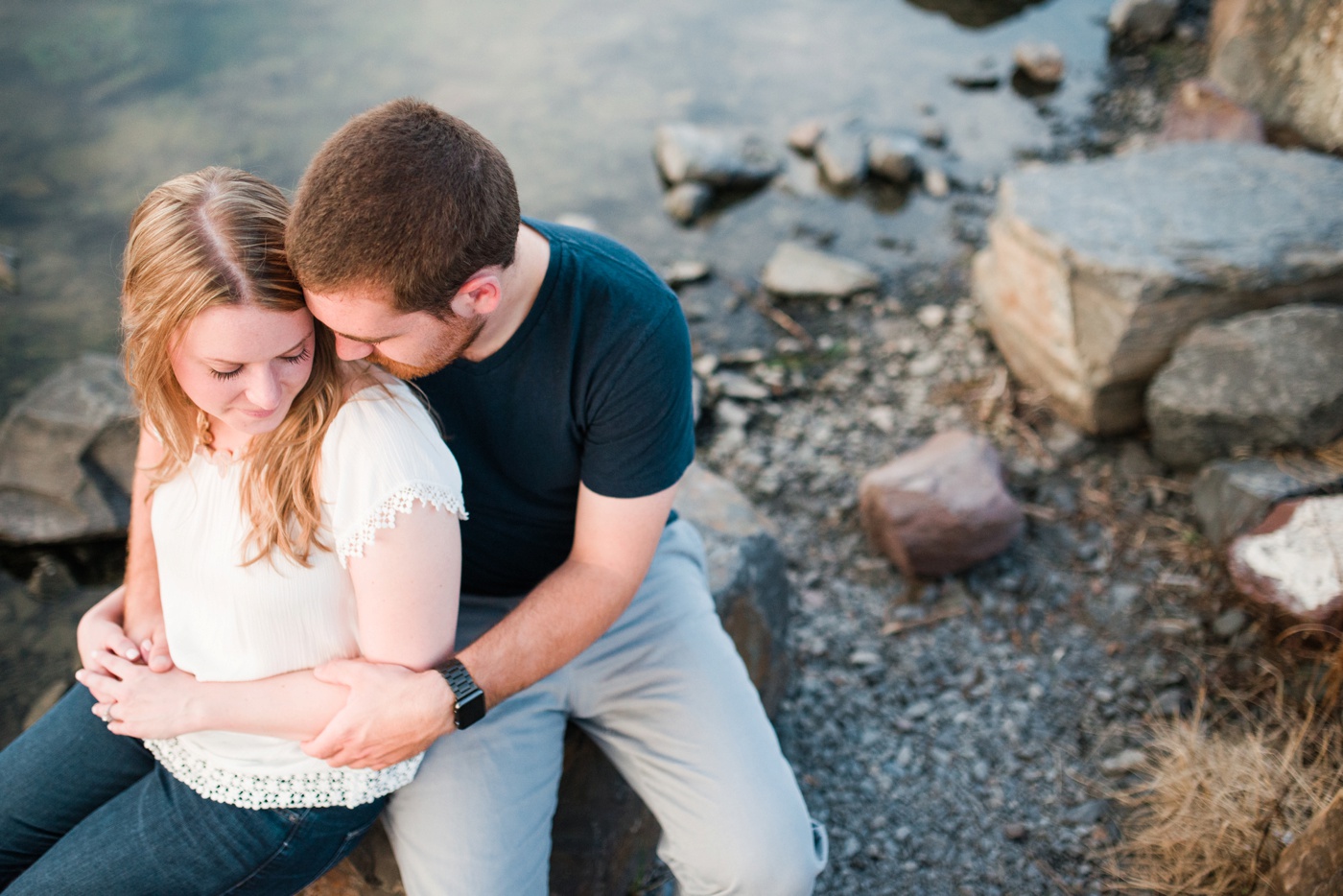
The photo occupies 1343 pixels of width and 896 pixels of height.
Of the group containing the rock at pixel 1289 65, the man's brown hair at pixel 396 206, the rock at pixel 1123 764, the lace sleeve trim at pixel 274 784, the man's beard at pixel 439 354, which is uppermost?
the man's brown hair at pixel 396 206

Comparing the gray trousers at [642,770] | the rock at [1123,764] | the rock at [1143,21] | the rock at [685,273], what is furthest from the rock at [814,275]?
the rock at [1143,21]

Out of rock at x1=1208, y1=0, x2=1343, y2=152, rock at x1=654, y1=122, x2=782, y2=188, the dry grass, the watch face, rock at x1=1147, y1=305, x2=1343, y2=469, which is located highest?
rock at x1=1208, y1=0, x2=1343, y2=152

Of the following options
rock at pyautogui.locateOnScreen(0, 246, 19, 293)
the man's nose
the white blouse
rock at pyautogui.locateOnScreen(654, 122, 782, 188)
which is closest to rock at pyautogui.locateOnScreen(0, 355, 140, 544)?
rock at pyautogui.locateOnScreen(0, 246, 19, 293)

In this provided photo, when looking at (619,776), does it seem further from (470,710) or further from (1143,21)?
(1143,21)

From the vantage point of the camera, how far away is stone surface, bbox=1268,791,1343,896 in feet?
7.06

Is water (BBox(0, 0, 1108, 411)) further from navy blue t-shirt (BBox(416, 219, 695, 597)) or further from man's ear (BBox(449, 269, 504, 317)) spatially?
man's ear (BBox(449, 269, 504, 317))

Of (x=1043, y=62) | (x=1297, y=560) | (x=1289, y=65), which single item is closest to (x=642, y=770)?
(x=1297, y=560)

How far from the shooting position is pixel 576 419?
7.27 feet

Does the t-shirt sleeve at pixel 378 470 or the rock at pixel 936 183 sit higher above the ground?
the t-shirt sleeve at pixel 378 470

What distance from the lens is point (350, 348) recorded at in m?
1.90

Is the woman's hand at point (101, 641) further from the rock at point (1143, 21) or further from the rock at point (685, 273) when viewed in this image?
the rock at point (1143, 21)

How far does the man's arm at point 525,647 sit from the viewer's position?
196 centimetres

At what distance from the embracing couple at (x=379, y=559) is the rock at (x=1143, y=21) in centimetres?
655

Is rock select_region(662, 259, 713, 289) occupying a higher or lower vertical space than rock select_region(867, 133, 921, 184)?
lower
